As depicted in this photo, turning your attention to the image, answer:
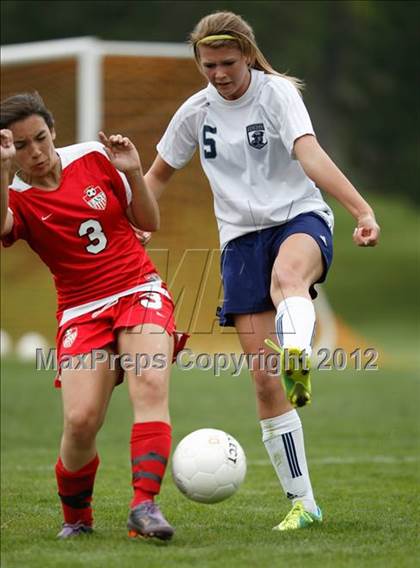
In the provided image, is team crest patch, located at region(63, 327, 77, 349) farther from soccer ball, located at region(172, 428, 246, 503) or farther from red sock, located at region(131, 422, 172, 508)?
soccer ball, located at region(172, 428, 246, 503)

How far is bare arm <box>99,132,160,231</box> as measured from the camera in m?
5.17

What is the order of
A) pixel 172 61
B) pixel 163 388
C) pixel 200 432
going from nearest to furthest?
1. pixel 163 388
2. pixel 200 432
3. pixel 172 61

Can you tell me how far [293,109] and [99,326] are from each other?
136cm

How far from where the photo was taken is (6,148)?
4.85 metres

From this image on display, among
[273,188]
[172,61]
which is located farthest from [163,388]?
[172,61]

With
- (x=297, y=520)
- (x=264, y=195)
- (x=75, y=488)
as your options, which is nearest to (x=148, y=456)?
(x=75, y=488)

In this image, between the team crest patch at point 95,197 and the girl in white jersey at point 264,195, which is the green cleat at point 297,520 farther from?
the team crest patch at point 95,197

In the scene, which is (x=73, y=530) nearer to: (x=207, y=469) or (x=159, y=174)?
(x=207, y=469)

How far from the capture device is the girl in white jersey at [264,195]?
540 centimetres

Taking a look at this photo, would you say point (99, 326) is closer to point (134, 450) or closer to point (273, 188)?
point (134, 450)

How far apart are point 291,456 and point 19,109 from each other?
2055 mm

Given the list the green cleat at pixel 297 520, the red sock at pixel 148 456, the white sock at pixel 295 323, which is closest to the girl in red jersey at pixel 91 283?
the red sock at pixel 148 456

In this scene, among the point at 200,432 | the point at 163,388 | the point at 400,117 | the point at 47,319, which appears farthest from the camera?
the point at 400,117

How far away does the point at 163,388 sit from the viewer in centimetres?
498
